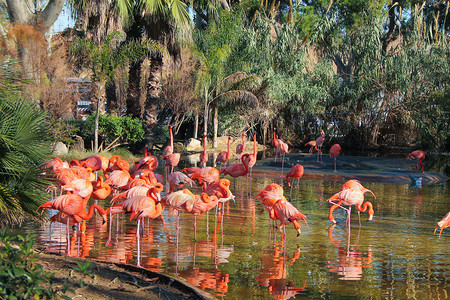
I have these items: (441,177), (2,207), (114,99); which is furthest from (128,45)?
(2,207)

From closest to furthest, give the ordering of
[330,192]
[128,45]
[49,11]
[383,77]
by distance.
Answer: [49,11]
[330,192]
[128,45]
[383,77]

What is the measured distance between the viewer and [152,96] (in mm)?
18953

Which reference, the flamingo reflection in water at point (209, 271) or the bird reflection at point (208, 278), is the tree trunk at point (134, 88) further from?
the bird reflection at point (208, 278)

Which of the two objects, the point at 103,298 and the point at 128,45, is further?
the point at 128,45

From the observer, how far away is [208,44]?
23.1 metres

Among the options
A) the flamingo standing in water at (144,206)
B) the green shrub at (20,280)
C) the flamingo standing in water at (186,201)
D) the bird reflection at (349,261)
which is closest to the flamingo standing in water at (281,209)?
the bird reflection at (349,261)

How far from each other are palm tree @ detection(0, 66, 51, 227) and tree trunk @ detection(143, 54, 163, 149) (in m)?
13.0

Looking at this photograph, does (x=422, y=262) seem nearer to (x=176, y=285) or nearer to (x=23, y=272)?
(x=176, y=285)

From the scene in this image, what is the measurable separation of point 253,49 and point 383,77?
21.7 feet

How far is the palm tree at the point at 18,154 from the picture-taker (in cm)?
536

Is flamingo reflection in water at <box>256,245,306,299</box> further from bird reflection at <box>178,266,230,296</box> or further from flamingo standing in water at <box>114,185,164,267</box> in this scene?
flamingo standing in water at <box>114,185,164,267</box>

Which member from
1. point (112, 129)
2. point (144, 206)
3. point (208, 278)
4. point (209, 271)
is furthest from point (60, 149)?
point (208, 278)

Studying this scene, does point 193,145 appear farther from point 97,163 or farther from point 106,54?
point 97,163

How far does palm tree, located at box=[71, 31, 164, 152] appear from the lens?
1582cm
